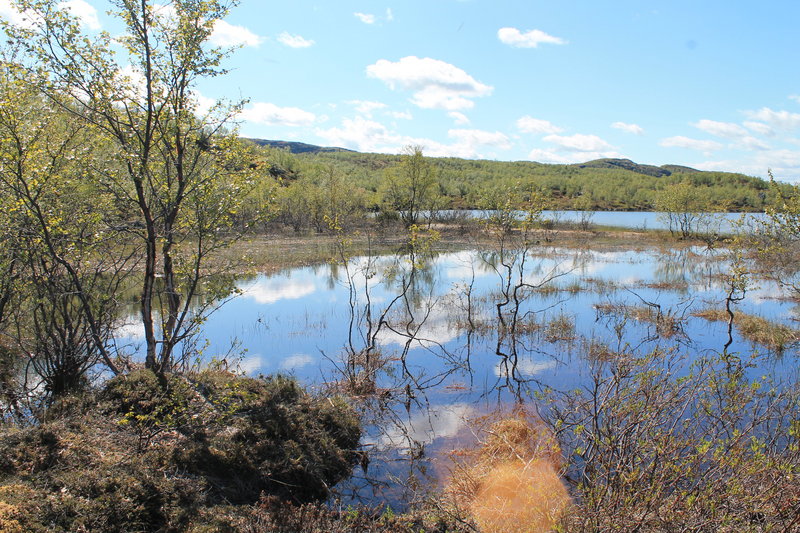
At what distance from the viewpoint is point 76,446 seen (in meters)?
6.24

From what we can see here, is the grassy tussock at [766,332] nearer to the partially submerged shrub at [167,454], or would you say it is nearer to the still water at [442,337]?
the still water at [442,337]

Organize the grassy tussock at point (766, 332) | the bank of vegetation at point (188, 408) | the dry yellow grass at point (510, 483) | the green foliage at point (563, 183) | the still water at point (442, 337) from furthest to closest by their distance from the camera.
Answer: the green foliage at point (563, 183), the grassy tussock at point (766, 332), the still water at point (442, 337), the dry yellow grass at point (510, 483), the bank of vegetation at point (188, 408)

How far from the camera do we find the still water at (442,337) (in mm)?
10664

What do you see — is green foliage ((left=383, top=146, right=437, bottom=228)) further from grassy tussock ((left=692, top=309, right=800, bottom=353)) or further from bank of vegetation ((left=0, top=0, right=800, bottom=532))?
bank of vegetation ((left=0, top=0, right=800, bottom=532))

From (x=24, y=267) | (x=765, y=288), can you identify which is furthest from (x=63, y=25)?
(x=765, y=288)

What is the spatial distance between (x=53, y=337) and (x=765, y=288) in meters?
28.2

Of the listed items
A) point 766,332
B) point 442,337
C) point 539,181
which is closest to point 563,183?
point 539,181

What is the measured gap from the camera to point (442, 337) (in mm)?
16500

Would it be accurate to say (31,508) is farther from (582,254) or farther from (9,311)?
(582,254)

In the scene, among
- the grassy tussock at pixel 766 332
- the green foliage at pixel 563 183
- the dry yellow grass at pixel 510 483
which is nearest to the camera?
the dry yellow grass at pixel 510 483

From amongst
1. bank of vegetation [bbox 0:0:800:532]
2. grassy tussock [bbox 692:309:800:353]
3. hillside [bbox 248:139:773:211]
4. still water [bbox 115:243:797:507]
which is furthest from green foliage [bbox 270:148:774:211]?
bank of vegetation [bbox 0:0:800:532]

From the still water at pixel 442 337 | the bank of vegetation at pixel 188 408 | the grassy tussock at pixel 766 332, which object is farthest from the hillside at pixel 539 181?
the bank of vegetation at pixel 188 408

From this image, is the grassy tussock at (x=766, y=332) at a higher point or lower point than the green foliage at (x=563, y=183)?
lower

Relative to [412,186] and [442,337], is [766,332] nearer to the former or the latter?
[442,337]
